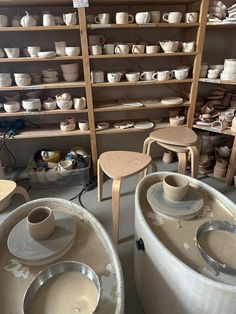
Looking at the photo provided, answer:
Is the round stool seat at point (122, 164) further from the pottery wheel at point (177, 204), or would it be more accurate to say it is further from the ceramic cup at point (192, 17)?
the ceramic cup at point (192, 17)

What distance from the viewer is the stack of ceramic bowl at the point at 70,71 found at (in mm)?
1748

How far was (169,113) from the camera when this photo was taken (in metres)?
2.08

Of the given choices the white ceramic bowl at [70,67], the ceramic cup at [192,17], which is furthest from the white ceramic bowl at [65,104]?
the ceramic cup at [192,17]

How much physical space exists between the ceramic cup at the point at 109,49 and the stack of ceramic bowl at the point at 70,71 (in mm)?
262

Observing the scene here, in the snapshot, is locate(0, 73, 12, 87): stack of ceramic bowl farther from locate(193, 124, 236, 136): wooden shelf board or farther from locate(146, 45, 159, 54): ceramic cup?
locate(193, 124, 236, 136): wooden shelf board

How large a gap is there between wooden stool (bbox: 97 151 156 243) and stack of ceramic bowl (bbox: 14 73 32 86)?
0.81 m

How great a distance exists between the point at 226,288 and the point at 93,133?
1.47 meters

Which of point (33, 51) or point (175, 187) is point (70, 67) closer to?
point (33, 51)

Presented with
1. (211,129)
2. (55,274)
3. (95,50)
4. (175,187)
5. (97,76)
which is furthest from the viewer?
(211,129)

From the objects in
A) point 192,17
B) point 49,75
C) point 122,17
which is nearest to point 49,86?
point 49,75

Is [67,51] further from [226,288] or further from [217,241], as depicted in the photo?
[226,288]

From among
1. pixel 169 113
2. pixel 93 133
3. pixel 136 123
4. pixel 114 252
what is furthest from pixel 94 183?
pixel 114 252

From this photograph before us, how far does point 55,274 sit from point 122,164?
0.85 meters

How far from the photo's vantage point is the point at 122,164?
143cm
